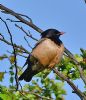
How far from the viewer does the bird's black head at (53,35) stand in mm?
8644

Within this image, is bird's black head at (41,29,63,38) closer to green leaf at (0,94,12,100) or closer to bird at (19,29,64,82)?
bird at (19,29,64,82)

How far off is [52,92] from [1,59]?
2870mm

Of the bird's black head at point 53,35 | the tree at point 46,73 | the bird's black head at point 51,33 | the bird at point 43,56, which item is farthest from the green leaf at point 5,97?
the bird's black head at point 51,33

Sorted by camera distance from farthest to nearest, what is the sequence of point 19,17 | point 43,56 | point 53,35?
1. point 53,35
2. point 43,56
3. point 19,17

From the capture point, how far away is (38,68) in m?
8.41

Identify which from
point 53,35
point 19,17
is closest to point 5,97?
point 19,17

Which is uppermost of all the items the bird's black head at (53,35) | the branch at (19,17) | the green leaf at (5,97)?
the bird's black head at (53,35)

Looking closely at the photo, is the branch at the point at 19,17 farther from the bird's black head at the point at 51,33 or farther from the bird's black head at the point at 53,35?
the bird's black head at the point at 51,33

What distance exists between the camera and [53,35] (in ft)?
29.2

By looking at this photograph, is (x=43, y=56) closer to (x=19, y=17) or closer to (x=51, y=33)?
(x=51, y=33)

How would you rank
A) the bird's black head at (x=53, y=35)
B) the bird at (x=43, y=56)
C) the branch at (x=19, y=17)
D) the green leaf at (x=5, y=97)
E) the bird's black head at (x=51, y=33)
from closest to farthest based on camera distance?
the green leaf at (x=5, y=97) < the branch at (x=19, y=17) < the bird at (x=43, y=56) < the bird's black head at (x=53, y=35) < the bird's black head at (x=51, y=33)

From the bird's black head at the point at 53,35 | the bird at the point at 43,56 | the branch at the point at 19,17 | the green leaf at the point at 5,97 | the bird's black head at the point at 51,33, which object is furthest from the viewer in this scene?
the bird's black head at the point at 51,33

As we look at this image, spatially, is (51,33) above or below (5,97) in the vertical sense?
above

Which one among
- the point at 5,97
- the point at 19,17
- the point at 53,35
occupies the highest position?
the point at 53,35
